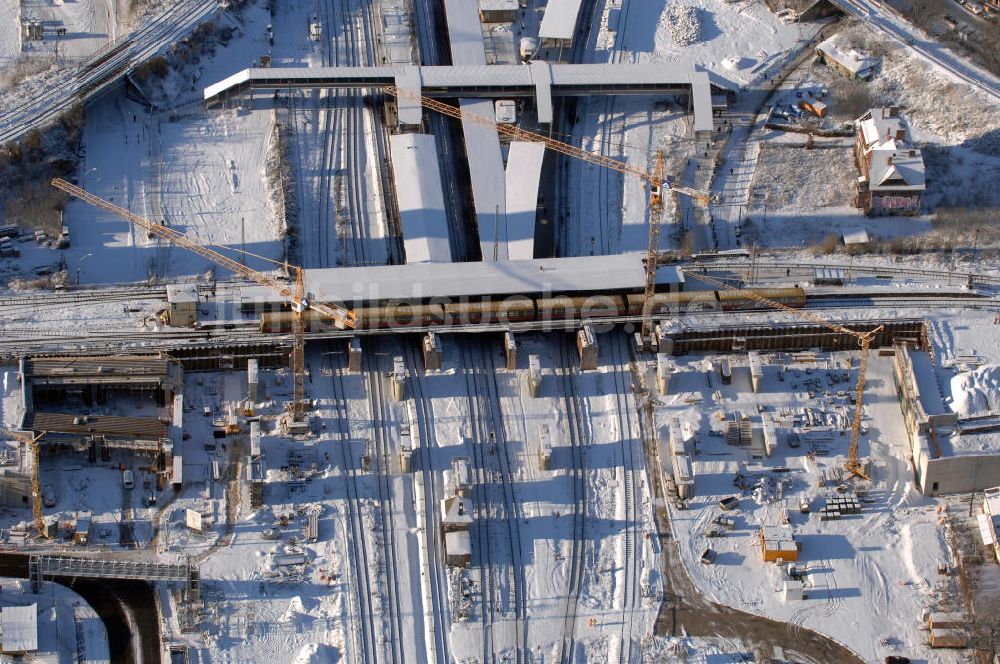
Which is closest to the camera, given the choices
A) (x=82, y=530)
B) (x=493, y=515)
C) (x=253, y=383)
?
(x=82, y=530)

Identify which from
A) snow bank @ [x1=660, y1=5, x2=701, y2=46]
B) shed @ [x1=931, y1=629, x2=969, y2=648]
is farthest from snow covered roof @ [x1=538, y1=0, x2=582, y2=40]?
shed @ [x1=931, y1=629, x2=969, y2=648]

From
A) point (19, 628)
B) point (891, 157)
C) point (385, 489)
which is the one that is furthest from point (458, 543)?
point (891, 157)

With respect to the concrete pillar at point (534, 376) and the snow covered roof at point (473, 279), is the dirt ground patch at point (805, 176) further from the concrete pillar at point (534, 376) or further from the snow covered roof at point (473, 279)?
the concrete pillar at point (534, 376)

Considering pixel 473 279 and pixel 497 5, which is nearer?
pixel 473 279

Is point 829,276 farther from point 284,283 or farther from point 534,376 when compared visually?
point 284,283

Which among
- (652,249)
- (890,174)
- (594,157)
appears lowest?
(652,249)

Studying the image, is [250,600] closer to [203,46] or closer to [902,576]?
[902,576]
